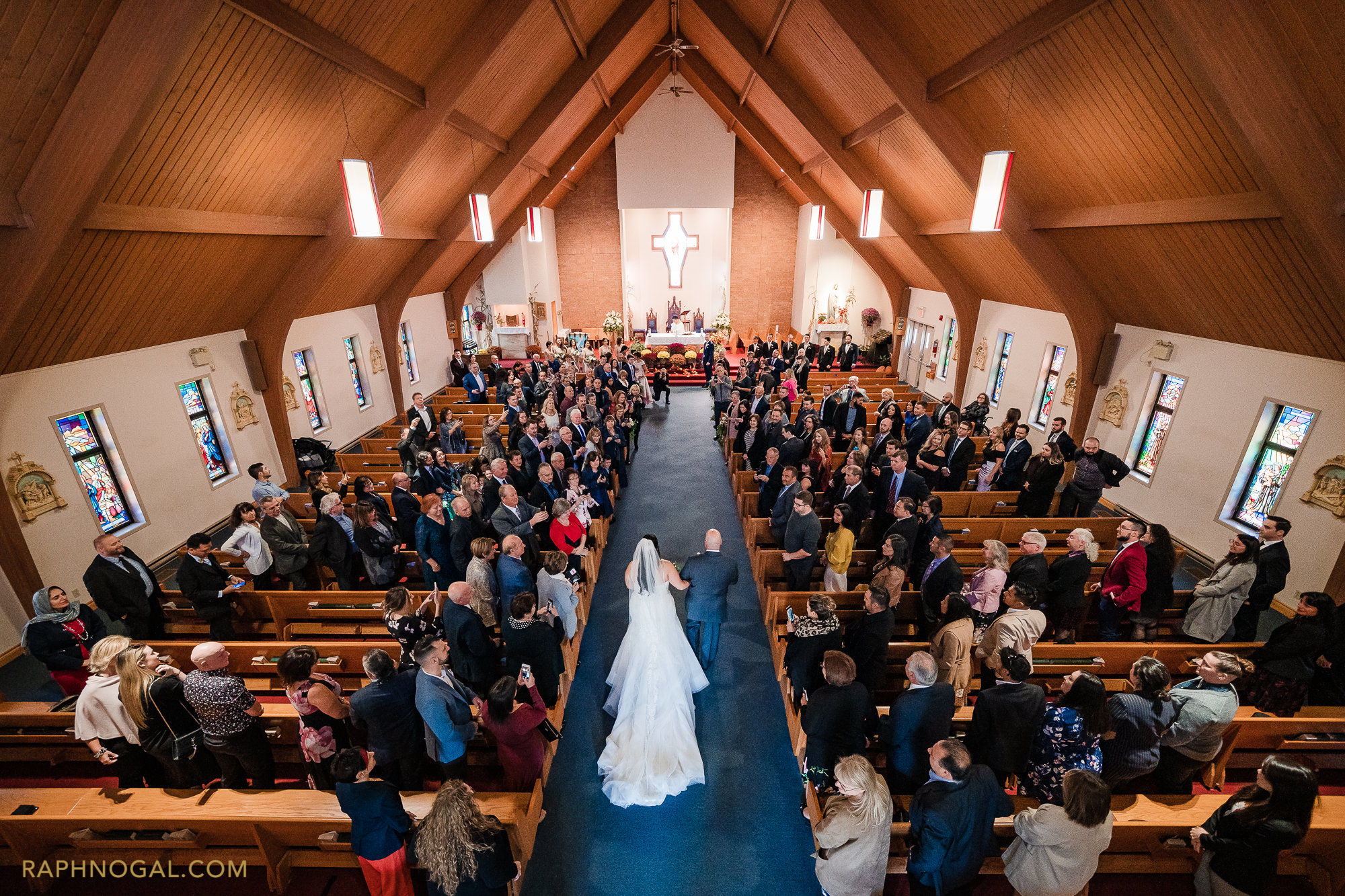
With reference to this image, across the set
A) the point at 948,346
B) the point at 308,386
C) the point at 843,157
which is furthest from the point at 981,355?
the point at 308,386

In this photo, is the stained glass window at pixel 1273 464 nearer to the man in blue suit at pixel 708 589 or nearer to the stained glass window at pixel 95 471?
the man in blue suit at pixel 708 589

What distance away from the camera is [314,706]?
350 cm

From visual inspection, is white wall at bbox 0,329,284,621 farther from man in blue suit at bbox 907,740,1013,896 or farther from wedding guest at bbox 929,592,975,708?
wedding guest at bbox 929,592,975,708

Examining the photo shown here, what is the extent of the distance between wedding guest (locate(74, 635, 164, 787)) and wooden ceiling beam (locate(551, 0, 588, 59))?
1010 centimetres

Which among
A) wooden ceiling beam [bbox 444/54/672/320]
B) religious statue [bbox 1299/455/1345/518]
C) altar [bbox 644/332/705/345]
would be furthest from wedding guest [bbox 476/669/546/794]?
altar [bbox 644/332/705/345]

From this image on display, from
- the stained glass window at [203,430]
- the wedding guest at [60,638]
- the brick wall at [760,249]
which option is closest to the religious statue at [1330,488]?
the wedding guest at [60,638]

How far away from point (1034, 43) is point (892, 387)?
9610 millimetres

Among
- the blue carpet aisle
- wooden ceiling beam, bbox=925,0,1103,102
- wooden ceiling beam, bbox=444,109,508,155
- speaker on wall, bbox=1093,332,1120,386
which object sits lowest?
the blue carpet aisle

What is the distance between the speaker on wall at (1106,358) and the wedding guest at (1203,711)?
296 inches

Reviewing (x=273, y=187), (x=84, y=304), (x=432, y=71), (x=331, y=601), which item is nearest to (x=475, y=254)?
(x=432, y=71)

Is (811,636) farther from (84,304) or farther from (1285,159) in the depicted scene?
(84,304)

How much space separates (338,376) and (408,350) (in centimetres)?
352

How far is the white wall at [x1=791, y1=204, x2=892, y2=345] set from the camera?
818 inches

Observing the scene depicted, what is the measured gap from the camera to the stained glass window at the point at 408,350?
1598cm
